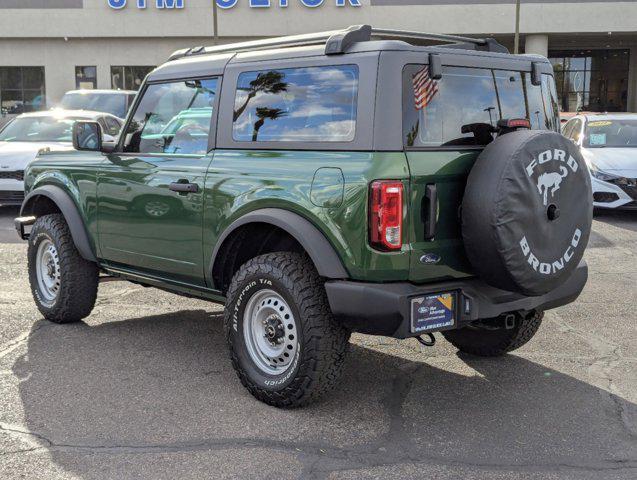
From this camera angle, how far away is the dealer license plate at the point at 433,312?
3.80 m

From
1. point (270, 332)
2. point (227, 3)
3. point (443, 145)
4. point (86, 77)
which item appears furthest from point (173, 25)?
point (443, 145)

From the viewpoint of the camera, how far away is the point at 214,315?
630cm

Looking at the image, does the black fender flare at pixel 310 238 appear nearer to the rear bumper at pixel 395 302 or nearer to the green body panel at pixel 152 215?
the rear bumper at pixel 395 302

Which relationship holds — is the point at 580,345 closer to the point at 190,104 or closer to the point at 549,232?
the point at 549,232

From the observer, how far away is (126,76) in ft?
121

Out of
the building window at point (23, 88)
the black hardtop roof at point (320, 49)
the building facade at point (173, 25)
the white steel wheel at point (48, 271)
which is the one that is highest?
the building facade at point (173, 25)

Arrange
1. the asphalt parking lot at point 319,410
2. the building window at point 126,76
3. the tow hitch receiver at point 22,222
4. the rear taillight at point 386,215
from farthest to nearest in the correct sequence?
the building window at point 126,76
the tow hitch receiver at point 22,222
the rear taillight at point 386,215
the asphalt parking lot at point 319,410

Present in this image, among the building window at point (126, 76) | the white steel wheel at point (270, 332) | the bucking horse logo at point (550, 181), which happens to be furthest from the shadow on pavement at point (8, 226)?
the building window at point (126, 76)

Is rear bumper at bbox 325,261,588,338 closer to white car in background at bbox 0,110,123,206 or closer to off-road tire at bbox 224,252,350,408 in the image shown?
off-road tire at bbox 224,252,350,408

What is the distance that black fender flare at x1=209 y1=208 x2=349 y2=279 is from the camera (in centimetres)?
390

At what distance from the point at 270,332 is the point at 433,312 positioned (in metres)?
0.93

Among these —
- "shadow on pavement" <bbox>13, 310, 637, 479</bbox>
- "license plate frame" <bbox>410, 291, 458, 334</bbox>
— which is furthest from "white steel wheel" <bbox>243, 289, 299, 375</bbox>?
"license plate frame" <bbox>410, 291, 458, 334</bbox>

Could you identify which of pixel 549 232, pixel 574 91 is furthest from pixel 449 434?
pixel 574 91

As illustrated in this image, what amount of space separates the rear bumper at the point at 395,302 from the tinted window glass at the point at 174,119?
4.82ft
